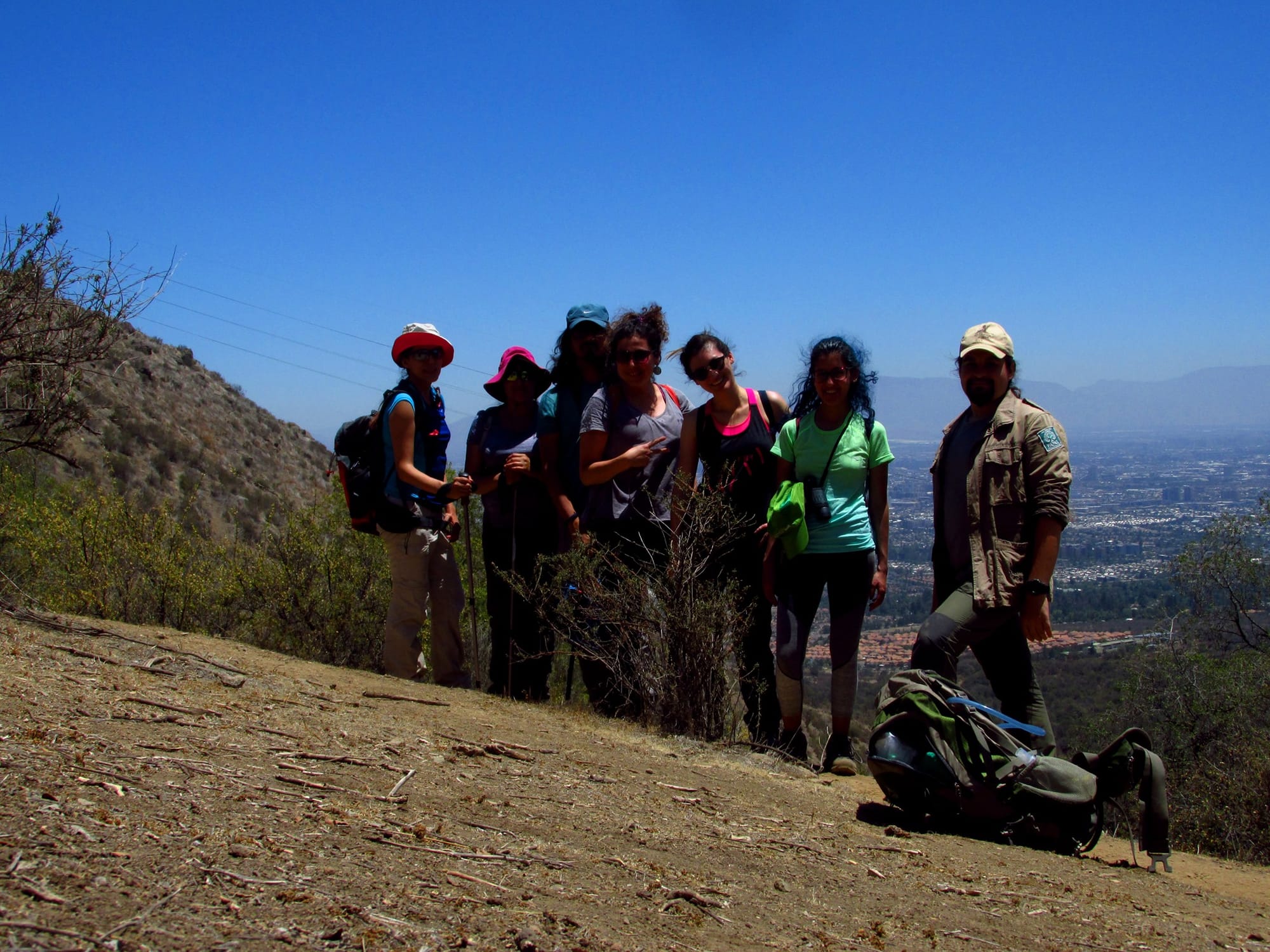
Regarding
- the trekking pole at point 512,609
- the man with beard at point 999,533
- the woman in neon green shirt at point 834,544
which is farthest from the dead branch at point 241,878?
the trekking pole at point 512,609

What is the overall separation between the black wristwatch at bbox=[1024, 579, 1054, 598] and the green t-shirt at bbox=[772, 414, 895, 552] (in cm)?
83

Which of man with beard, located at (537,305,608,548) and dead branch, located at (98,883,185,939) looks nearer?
dead branch, located at (98,883,185,939)

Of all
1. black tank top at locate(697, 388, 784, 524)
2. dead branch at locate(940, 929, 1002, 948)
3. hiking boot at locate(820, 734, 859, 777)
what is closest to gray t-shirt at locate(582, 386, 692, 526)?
black tank top at locate(697, 388, 784, 524)

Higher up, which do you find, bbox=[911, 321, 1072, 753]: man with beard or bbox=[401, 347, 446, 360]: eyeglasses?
bbox=[401, 347, 446, 360]: eyeglasses

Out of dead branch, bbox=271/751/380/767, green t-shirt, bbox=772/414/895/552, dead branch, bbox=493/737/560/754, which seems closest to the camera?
dead branch, bbox=271/751/380/767

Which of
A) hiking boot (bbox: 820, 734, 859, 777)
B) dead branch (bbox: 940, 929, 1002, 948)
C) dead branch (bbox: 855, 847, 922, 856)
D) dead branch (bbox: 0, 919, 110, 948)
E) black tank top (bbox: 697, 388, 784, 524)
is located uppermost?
black tank top (bbox: 697, 388, 784, 524)

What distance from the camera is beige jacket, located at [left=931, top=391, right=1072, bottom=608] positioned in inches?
156

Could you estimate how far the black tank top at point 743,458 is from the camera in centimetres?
494

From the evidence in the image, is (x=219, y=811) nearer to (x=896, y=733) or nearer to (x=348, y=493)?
(x=896, y=733)

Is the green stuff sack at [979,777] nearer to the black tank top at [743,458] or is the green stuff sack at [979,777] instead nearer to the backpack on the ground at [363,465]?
the black tank top at [743,458]

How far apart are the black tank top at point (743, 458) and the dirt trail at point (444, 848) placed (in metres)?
1.33

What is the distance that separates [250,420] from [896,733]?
95.1 ft

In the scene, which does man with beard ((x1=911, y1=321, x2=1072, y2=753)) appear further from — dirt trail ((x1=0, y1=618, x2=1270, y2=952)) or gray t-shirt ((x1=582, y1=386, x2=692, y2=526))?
gray t-shirt ((x1=582, y1=386, x2=692, y2=526))

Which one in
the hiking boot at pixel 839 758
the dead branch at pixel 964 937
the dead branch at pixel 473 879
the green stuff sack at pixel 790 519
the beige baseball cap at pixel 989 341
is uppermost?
the beige baseball cap at pixel 989 341
